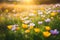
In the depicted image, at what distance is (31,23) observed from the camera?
994mm

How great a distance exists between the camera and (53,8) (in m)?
1.18

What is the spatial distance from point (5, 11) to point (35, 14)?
0.73 feet

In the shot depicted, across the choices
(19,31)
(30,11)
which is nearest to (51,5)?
(30,11)

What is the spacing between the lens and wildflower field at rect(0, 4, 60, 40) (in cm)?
91

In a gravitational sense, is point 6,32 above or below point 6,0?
below

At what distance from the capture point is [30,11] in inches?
45.3

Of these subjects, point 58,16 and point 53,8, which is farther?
point 53,8

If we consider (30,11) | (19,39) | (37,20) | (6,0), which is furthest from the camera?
(6,0)

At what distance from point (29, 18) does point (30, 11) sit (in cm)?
9

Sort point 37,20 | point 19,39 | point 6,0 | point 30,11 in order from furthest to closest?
point 6,0 < point 30,11 < point 37,20 < point 19,39

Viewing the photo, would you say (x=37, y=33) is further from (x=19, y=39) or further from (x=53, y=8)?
(x=53, y=8)

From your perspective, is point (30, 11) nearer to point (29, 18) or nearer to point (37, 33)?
point (29, 18)

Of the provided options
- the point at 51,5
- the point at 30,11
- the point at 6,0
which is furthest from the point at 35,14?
the point at 6,0

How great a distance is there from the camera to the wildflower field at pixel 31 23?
3.00 feet
